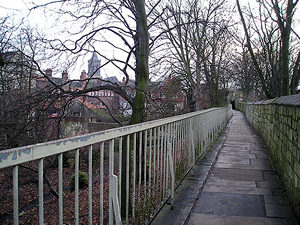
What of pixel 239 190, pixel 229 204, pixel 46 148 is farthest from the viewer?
pixel 239 190

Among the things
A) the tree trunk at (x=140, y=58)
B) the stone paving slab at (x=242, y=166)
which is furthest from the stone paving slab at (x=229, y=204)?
the tree trunk at (x=140, y=58)

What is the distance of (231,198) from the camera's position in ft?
11.3

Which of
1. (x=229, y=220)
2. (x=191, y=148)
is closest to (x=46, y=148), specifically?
(x=229, y=220)

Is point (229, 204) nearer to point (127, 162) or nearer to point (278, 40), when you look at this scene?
point (127, 162)

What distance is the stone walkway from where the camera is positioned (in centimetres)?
281

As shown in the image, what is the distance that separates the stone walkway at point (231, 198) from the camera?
281 cm

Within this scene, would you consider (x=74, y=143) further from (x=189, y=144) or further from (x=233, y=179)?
(x=233, y=179)

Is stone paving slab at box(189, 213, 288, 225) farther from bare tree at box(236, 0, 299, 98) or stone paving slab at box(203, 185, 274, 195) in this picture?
bare tree at box(236, 0, 299, 98)

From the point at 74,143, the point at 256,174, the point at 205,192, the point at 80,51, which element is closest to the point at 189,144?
the point at 205,192

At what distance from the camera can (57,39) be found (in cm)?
595

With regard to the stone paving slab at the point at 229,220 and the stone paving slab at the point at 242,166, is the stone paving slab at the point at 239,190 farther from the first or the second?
the stone paving slab at the point at 242,166

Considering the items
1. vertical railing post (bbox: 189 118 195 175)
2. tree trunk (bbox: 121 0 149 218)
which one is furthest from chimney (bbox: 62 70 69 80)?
vertical railing post (bbox: 189 118 195 175)

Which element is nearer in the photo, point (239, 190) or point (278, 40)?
point (239, 190)

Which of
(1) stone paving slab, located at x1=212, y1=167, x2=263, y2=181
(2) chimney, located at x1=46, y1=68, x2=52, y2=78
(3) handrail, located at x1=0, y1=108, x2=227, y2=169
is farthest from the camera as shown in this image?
(2) chimney, located at x1=46, y1=68, x2=52, y2=78
